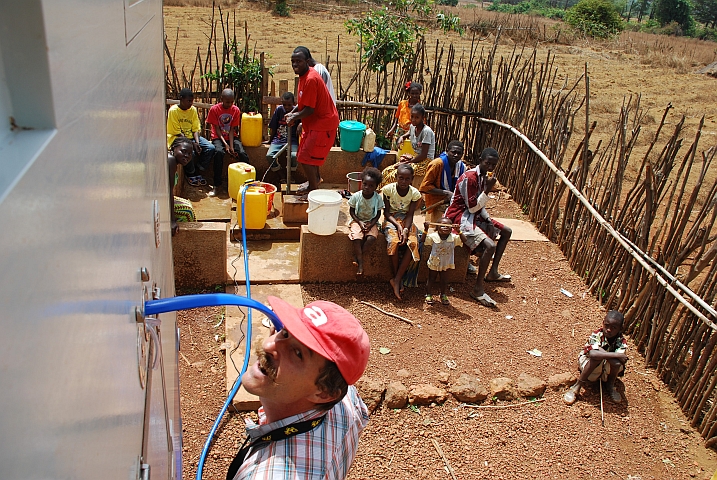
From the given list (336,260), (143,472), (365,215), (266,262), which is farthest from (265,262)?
(143,472)

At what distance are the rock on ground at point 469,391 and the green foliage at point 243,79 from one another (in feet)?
18.1

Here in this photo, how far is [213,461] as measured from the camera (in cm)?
368

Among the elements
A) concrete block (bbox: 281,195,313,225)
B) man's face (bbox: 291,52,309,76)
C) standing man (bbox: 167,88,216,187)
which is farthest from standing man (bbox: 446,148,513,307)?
standing man (bbox: 167,88,216,187)

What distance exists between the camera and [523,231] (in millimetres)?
7418

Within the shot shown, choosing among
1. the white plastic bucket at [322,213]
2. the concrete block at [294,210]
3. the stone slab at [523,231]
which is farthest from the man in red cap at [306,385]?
the stone slab at [523,231]

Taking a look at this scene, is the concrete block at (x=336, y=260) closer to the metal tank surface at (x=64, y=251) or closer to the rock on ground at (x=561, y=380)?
the rock on ground at (x=561, y=380)

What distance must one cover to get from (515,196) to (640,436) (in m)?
4.47

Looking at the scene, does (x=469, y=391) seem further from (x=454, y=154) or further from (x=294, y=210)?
(x=454, y=154)

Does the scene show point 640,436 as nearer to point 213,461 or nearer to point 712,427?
point 712,427

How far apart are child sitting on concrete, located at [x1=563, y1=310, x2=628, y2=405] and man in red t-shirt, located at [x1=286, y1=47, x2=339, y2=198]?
383 centimetres

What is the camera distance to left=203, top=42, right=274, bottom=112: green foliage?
27.0ft

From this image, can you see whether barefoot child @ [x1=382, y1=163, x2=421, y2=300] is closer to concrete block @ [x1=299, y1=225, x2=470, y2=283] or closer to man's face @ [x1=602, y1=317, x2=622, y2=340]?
concrete block @ [x1=299, y1=225, x2=470, y2=283]

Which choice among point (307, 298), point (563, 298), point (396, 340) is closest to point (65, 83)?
point (396, 340)

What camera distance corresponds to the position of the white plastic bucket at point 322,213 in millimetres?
5656
